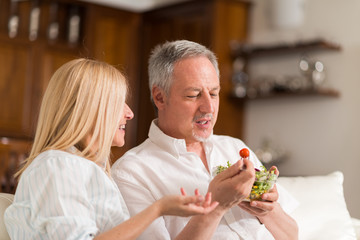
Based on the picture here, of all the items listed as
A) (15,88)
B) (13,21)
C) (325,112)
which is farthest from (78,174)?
(13,21)

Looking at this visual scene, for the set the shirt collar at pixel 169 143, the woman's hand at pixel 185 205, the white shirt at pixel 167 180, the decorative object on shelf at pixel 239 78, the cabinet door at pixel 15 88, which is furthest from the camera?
the cabinet door at pixel 15 88

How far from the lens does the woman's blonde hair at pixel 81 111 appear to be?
5.00 ft

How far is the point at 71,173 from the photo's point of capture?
142 centimetres

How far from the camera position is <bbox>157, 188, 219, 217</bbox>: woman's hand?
1.36m

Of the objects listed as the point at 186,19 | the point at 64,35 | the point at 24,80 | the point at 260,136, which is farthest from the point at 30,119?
the point at 260,136

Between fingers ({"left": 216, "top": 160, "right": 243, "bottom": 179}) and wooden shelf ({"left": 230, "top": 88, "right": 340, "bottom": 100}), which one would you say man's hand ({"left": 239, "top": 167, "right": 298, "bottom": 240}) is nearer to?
fingers ({"left": 216, "top": 160, "right": 243, "bottom": 179})

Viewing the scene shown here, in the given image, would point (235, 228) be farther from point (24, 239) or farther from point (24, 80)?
point (24, 80)

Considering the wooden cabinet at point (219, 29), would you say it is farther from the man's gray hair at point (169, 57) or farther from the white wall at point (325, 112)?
the man's gray hair at point (169, 57)

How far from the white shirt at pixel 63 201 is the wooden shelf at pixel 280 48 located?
10.7 ft

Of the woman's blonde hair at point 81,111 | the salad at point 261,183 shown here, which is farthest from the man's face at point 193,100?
the woman's blonde hair at point 81,111

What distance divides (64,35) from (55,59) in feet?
1.45

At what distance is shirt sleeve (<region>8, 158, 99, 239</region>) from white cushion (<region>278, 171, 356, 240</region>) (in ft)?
3.62

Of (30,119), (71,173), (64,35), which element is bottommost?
(30,119)

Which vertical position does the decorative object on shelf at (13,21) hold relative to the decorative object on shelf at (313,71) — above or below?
above
